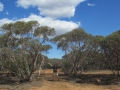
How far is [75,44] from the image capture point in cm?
3228

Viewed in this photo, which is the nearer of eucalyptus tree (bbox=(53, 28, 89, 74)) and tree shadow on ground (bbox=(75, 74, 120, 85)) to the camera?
tree shadow on ground (bbox=(75, 74, 120, 85))

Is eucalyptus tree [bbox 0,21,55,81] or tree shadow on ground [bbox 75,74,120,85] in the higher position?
eucalyptus tree [bbox 0,21,55,81]

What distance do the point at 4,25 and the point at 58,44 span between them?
1385cm

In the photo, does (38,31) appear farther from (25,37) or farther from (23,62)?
(23,62)

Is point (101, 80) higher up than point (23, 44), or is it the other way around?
point (23, 44)

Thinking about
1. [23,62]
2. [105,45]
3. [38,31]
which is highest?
[38,31]

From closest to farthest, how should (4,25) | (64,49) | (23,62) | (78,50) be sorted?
(4,25), (23,62), (78,50), (64,49)

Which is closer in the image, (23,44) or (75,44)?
(23,44)

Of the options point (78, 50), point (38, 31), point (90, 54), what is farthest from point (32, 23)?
point (90, 54)

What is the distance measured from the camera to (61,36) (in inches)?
1346

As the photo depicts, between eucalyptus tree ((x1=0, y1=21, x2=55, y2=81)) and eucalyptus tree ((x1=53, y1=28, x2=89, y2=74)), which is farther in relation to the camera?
eucalyptus tree ((x1=53, y1=28, x2=89, y2=74))

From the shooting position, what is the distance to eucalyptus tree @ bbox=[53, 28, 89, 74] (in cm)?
3043

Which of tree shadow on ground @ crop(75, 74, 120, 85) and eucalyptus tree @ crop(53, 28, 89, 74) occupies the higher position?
eucalyptus tree @ crop(53, 28, 89, 74)

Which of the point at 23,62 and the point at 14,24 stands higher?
the point at 14,24
